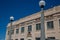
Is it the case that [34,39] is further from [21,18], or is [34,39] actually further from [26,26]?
[21,18]

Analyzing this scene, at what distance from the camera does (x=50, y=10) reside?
23.0 metres

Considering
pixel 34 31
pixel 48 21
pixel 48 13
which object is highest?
pixel 48 13

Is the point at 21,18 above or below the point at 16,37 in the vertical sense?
above

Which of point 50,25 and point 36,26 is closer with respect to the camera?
point 50,25

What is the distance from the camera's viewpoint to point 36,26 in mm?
25875

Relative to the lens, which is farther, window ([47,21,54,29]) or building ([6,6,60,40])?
window ([47,21,54,29])

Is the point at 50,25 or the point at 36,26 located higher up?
the point at 36,26

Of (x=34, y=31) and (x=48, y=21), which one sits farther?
(x=34, y=31)

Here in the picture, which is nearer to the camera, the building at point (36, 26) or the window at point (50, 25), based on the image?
the building at point (36, 26)

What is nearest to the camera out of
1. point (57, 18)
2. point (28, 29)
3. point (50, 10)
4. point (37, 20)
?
point (57, 18)

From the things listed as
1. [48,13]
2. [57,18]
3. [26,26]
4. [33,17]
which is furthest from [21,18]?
[57,18]

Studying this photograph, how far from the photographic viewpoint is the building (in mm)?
21453

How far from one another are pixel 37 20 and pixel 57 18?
532 cm

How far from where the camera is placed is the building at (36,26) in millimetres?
21453
